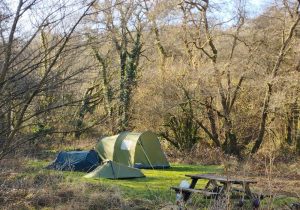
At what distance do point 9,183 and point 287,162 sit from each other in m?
12.0

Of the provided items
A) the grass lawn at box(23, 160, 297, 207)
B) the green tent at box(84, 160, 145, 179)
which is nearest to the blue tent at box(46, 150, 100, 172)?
the grass lawn at box(23, 160, 297, 207)

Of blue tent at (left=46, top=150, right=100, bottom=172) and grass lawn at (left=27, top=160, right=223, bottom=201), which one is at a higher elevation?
blue tent at (left=46, top=150, right=100, bottom=172)

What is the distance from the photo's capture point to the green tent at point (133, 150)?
1594cm

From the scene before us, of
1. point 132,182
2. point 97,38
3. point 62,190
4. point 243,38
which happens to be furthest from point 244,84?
point 97,38

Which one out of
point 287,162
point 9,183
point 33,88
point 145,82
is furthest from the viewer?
point 145,82

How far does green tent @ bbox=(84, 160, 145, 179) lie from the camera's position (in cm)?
1253

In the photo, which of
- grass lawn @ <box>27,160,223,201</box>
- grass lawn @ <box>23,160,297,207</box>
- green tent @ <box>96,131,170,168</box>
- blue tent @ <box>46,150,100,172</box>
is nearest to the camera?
grass lawn @ <box>23,160,297,207</box>

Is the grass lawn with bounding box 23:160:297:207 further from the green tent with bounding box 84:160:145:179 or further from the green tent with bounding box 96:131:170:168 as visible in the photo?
the green tent with bounding box 96:131:170:168

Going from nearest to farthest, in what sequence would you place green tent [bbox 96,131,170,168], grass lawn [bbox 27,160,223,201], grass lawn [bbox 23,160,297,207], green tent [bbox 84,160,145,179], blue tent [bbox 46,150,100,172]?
grass lawn [bbox 23,160,297,207]
grass lawn [bbox 27,160,223,201]
green tent [bbox 84,160,145,179]
blue tent [bbox 46,150,100,172]
green tent [bbox 96,131,170,168]

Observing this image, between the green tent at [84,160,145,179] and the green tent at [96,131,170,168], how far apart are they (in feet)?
8.72

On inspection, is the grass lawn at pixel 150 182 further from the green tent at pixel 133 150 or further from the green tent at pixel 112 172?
the green tent at pixel 133 150

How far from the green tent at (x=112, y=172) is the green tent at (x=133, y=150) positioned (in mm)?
2657

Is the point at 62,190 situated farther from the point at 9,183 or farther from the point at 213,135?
the point at 213,135

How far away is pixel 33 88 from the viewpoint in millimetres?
2082
